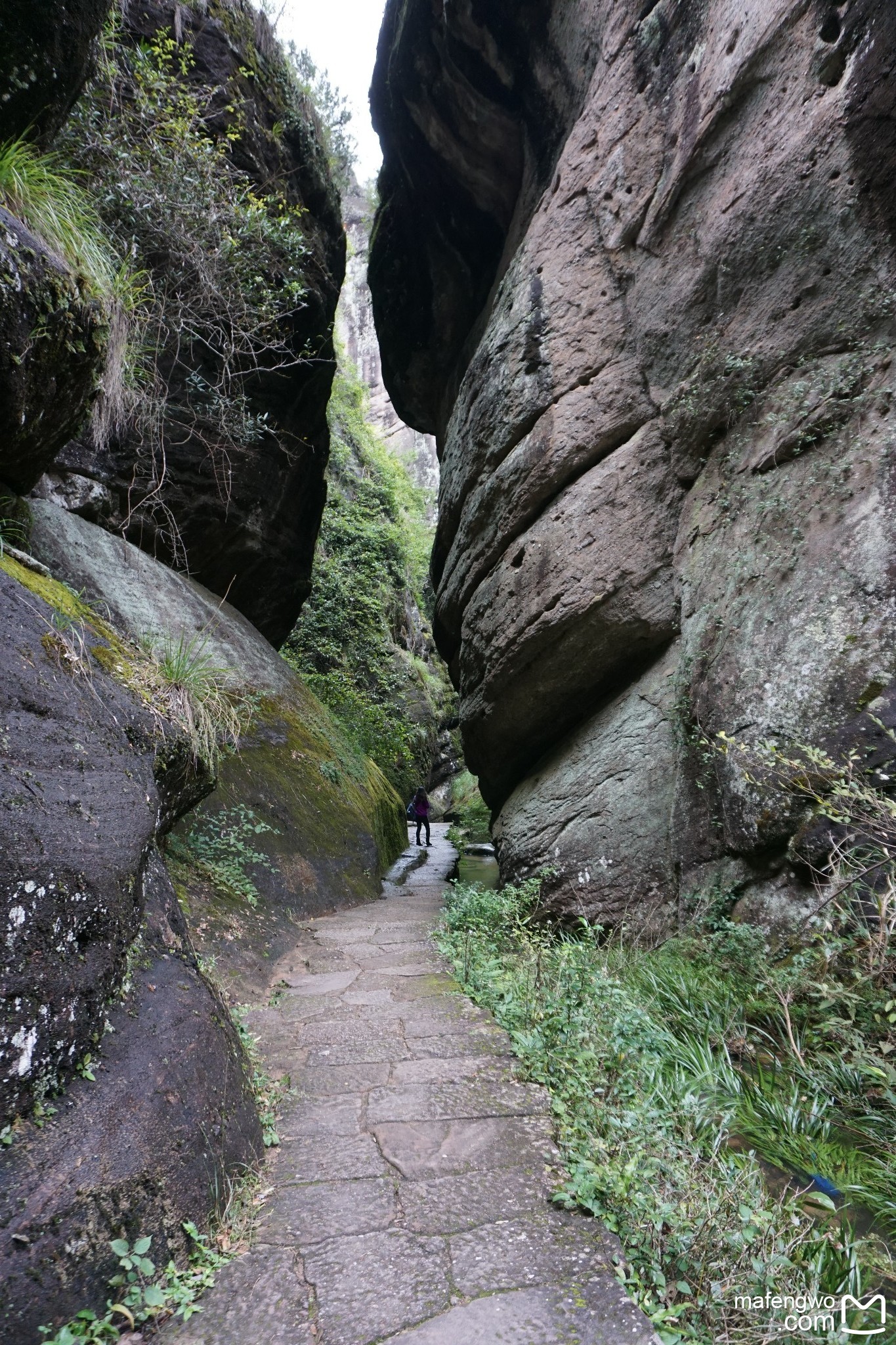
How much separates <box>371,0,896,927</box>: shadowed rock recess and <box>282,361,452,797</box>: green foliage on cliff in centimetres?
486

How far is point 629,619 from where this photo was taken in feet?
18.8

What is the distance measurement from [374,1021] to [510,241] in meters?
9.47

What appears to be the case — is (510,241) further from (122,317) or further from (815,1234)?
(815,1234)

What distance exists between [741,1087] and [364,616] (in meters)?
11.7

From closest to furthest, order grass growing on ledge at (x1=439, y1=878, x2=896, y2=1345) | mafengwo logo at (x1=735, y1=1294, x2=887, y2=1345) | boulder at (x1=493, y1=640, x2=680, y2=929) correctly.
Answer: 1. mafengwo logo at (x1=735, y1=1294, x2=887, y2=1345)
2. grass growing on ledge at (x1=439, y1=878, x2=896, y2=1345)
3. boulder at (x1=493, y1=640, x2=680, y2=929)

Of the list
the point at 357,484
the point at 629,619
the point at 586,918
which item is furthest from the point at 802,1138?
the point at 357,484

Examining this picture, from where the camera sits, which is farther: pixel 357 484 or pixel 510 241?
pixel 357 484

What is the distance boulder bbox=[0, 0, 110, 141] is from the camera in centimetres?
355

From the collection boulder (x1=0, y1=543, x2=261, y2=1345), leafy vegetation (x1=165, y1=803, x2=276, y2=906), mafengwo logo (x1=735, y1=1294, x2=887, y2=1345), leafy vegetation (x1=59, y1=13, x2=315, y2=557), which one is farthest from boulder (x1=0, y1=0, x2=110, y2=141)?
mafengwo logo (x1=735, y1=1294, x2=887, y2=1345)

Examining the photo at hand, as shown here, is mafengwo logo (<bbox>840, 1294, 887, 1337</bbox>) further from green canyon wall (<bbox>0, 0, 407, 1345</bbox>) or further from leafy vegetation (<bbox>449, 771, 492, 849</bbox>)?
leafy vegetation (<bbox>449, 771, 492, 849</bbox>)

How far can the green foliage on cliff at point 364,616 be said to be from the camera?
1289 centimetres

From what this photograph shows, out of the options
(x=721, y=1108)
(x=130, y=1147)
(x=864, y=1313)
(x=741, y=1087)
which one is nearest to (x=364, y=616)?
(x=741, y=1087)

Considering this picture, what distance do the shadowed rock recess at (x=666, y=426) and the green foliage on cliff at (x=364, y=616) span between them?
486 centimetres

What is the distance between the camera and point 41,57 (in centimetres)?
368
